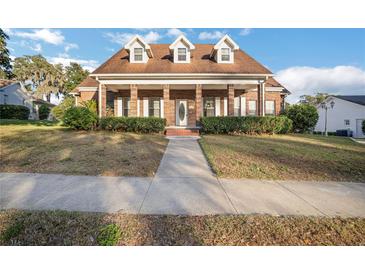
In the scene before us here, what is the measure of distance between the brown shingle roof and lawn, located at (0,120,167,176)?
7.07m

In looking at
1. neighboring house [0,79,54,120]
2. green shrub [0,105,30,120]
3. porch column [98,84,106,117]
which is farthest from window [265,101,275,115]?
neighboring house [0,79,54,120]

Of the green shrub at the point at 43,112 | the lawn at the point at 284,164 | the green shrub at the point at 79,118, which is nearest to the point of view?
the lawn at the point at 284,164

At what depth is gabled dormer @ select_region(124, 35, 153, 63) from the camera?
15.4 meters

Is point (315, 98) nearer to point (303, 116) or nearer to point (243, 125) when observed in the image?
point (303, 116)

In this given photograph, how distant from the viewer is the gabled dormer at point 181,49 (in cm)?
1523

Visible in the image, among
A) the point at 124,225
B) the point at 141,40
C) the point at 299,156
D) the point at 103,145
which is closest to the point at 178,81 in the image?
the point at 141,40

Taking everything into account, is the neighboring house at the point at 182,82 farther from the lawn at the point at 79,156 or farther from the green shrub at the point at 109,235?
the green shrub at the point at 109,235

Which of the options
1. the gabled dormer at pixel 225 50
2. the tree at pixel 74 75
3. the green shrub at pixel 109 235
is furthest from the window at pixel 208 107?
the tree at pixel 74 75

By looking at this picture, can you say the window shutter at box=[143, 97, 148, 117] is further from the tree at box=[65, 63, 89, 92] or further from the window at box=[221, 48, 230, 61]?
the tree at box=[65, 63, 89, 92]

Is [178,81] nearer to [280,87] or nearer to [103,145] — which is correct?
[103,145]

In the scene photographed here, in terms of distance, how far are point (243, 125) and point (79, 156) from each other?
9.66 metres

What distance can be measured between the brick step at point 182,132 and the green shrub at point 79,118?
4.94m

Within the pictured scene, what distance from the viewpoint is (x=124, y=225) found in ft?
9.55

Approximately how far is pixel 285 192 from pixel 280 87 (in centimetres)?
1633
